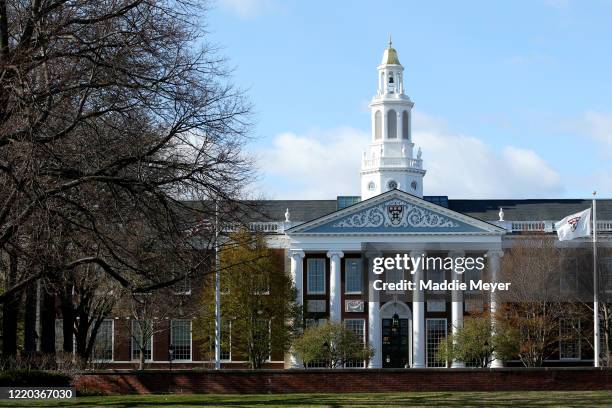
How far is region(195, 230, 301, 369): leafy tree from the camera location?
6588 cm

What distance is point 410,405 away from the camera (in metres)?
29.2

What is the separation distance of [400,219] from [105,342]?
2082cm

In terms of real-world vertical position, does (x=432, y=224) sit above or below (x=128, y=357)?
above

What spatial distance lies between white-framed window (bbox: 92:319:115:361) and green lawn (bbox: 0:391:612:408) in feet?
127

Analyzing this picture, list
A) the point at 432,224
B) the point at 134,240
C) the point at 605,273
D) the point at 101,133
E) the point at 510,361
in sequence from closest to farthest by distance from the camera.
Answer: the point at 101,133
the point at 134,240
the point at 605,273
the point at 510,361
the point at 432,224

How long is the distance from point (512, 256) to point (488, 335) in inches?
204

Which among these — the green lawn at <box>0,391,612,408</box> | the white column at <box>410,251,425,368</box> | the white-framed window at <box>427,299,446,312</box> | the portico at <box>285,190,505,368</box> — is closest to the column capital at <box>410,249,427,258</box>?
the white column at <box>410,251,425,368</box>

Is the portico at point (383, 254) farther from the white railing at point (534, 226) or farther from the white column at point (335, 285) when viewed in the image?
the white railing at point (534, 226)

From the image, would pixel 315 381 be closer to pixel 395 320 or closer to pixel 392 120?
pixel 395 320

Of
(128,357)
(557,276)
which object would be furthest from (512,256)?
(128,357)

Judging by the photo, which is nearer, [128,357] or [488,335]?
[488,335]

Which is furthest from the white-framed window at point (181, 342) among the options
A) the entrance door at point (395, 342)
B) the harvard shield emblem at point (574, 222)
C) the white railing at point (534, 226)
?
the harvard shield emblem at point (574, 222)

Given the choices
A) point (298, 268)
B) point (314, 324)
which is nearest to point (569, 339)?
point (314, 324)

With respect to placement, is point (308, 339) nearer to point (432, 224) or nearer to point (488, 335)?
point (488, 335)
